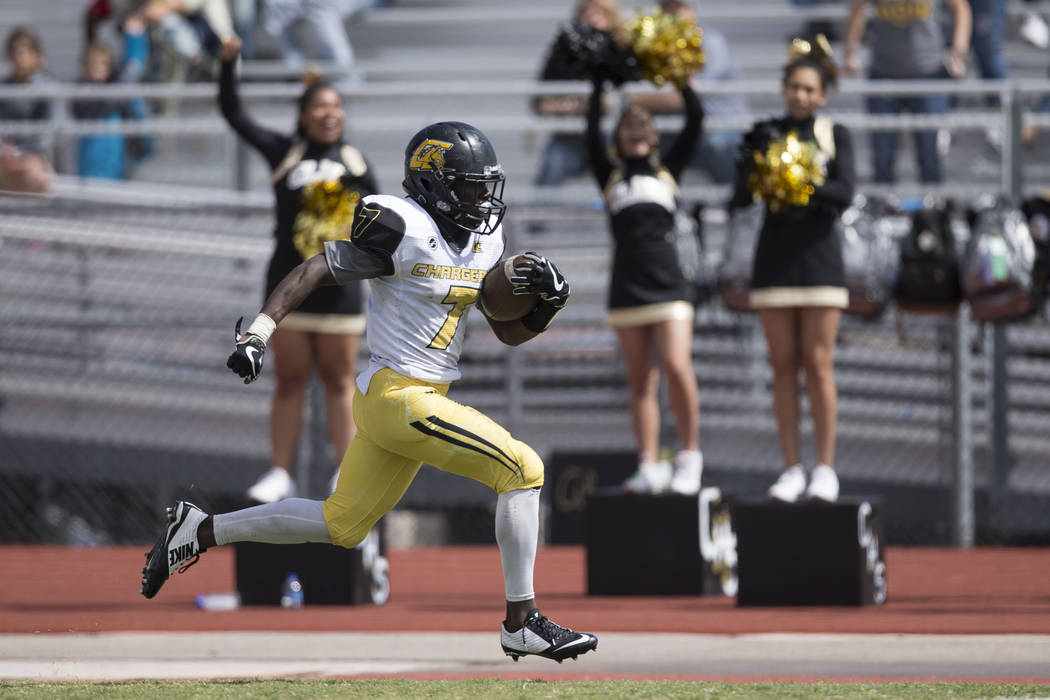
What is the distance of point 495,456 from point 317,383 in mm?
5689

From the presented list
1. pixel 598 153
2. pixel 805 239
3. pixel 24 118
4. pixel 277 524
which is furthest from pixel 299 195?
pixel 24 118

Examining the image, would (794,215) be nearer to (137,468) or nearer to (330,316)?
(330,316)

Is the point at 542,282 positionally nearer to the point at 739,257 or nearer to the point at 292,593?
the point at 292,593

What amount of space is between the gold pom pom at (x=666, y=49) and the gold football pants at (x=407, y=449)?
328 cm

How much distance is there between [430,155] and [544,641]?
164 centimetres

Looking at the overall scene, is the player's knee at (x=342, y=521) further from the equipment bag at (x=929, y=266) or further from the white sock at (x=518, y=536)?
the equipment bag at (x=929, y=266)

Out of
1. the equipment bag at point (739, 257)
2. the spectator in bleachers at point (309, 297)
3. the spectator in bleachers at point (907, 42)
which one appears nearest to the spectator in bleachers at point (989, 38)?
the spectator in bleachers at point (907, 42)

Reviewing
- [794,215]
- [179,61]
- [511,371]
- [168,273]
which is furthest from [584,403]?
[179,61]

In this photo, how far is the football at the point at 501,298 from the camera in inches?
216

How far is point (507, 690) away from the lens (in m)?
5.24

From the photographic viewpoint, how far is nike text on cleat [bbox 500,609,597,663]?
541cm

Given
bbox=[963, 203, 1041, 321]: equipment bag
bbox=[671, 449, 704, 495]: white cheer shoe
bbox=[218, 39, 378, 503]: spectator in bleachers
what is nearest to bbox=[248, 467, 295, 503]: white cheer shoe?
bbox=[218, 39, 378, 503]: spectator in bleachers

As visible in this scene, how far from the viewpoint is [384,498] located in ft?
18.7

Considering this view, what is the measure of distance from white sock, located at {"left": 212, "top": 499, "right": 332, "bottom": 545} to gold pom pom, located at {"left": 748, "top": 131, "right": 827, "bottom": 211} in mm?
2961
